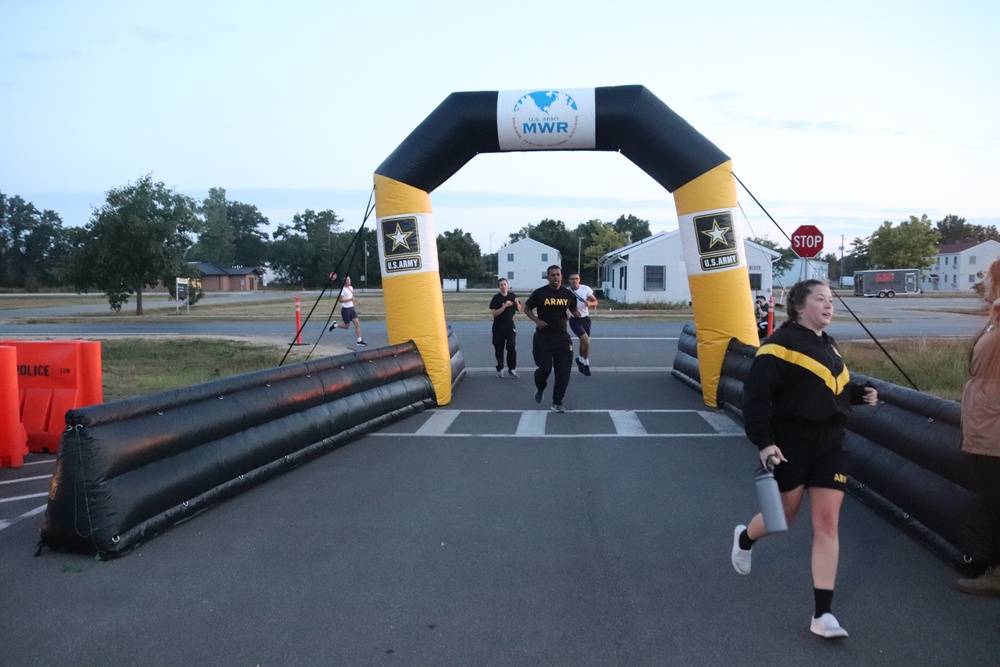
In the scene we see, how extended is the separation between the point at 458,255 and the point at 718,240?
246 ft

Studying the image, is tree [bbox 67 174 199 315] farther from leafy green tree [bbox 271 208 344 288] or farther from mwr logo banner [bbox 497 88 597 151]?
leafy green tree [bbox 271 208 344 288]

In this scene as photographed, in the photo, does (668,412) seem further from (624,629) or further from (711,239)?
(624,629)

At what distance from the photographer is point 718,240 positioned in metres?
10.7

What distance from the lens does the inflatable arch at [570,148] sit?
35.0ft

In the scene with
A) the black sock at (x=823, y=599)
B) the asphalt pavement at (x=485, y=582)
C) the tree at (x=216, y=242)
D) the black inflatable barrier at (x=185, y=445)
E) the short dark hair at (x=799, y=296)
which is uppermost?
the tree at (x=216, y=242)

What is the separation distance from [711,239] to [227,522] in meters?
7.59

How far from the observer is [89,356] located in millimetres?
8445

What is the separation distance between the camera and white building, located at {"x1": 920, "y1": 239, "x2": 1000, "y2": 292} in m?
84.6

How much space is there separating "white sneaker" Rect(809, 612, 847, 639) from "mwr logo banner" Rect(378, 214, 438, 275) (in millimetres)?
8386

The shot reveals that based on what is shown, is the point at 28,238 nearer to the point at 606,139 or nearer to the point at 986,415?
the point at 606,139

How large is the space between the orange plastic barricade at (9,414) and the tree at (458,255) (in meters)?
77.5

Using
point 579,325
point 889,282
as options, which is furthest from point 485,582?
point 889,282

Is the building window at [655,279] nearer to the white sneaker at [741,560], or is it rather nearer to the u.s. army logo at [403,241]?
the u.s. army logo at [403,241]

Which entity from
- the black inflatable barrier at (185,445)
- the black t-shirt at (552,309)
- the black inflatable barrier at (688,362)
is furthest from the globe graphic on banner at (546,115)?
the black inflatable barrier at (185,445)
